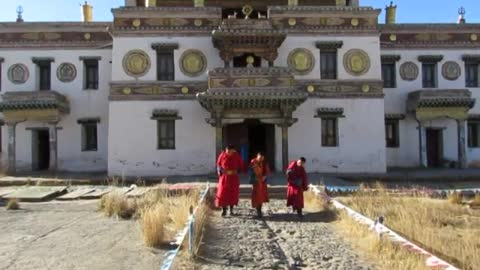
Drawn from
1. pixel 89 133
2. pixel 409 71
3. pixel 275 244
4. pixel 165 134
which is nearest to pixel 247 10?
pixel 165 134

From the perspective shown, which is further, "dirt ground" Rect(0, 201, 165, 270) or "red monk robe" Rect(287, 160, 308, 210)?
"red monk robe" Rect(287, 160, 308, 210)

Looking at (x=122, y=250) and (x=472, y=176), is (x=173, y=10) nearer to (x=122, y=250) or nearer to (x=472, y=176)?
(x=472, y=176)

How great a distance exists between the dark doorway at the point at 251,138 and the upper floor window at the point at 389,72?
23.6 feet

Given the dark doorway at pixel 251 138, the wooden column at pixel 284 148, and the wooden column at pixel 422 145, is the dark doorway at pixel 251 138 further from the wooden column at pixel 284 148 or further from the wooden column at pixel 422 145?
the wooden column at pixel 422 145

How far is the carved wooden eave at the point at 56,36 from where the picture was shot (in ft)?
92.8

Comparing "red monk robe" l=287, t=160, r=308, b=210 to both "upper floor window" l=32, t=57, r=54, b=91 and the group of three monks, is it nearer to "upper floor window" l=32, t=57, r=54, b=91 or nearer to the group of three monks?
the group of three monks

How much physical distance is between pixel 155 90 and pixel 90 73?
4.79 m

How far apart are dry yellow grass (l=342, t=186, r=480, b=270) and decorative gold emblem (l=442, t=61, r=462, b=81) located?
15.5m

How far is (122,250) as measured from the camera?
912 centimetres

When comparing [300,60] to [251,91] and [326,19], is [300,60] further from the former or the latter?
[251,91]

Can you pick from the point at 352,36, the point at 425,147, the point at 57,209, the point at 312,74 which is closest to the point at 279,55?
the point at 312,74

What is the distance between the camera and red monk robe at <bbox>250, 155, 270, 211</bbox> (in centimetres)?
1320

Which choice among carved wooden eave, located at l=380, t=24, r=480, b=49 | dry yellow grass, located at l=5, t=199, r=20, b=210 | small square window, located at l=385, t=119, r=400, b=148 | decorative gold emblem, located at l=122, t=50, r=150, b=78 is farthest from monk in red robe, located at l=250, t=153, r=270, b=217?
carved wooden eave, located at l=380, t=24, r=480, b=49

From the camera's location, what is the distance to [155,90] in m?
26.2
